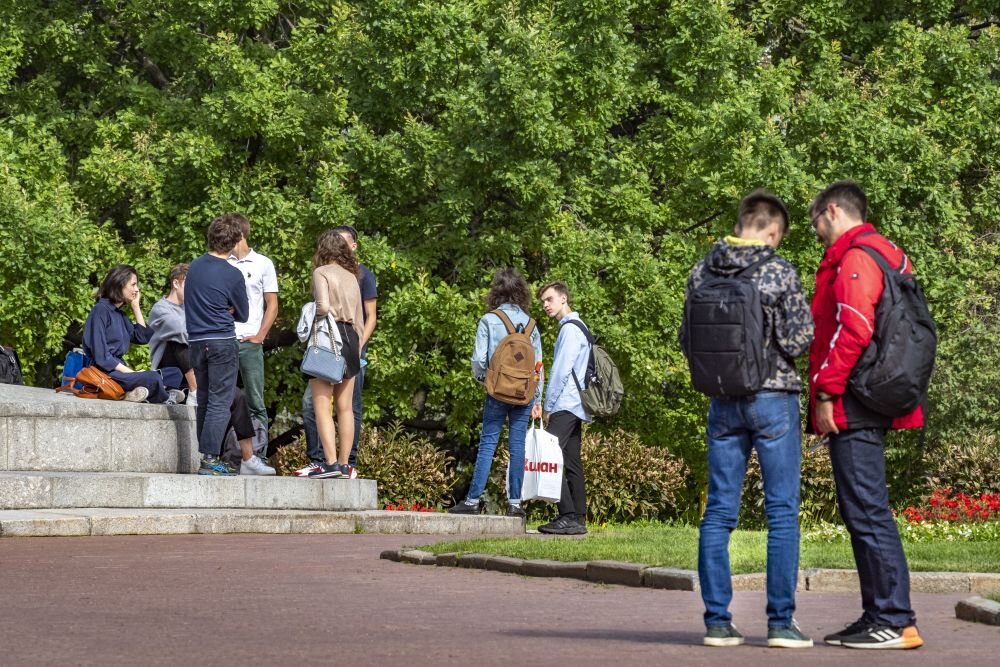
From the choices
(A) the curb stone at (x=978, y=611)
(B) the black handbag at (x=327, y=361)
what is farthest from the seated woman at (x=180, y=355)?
(A) the curb stone at (x=978, y=611)

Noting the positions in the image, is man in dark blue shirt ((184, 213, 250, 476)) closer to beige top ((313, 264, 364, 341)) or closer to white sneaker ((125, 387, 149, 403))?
beige top ((313, 264, 364, 341))

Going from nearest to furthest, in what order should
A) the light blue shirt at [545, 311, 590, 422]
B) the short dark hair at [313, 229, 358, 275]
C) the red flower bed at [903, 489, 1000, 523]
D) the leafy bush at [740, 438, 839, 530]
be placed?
the light blue shirt at [545, 311, 590, 422] < the short dark hair at [313, 229, 358, 275] < the red flower bed at [903, 489, 1000, 523] < the leafy bush at [740, 438, 839, 530]

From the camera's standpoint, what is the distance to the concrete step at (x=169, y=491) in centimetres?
1212

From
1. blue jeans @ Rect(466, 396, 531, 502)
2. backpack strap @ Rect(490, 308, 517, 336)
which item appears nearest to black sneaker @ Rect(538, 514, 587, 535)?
blue jeans @ Rect(466, 396, 531, 502)

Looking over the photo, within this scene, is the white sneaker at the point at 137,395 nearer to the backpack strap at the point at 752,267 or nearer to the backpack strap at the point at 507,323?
the backpack strap at the point at 507,323

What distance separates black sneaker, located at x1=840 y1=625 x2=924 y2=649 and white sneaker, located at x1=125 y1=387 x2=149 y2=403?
8.63m

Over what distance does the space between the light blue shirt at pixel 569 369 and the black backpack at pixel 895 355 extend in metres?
5.99

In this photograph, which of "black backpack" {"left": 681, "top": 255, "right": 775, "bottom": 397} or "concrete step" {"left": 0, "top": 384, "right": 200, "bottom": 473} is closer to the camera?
"black backpack" {"left": 681, "top": 255, "right": 775, "bottom": 397}

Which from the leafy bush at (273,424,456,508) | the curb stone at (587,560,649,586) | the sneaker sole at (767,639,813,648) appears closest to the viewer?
the sneaker sole at (767,639,813,648)

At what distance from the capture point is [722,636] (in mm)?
6199

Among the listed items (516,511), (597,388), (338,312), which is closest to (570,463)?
(597,388)

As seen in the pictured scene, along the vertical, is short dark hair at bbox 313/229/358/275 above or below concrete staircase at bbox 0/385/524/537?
above

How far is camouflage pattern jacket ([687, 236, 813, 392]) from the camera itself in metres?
Answer: 6.25

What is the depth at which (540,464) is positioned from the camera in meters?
12.0
